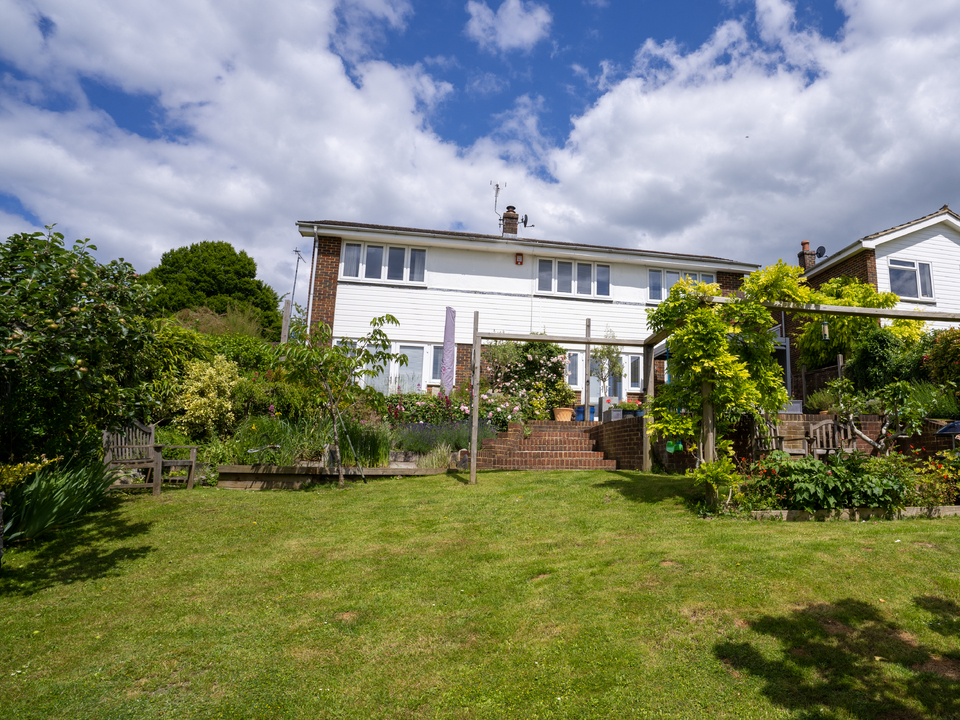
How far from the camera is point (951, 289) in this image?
792 inches

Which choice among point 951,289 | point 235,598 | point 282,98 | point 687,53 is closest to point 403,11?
point 282,98

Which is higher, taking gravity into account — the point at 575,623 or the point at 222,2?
the point at 222,2

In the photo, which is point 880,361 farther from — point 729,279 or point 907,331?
point 729,279

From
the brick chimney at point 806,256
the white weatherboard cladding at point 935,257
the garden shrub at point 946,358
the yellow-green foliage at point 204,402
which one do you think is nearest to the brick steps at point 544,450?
the yellow-green foliage at point 204,402

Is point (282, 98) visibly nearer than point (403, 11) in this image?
No

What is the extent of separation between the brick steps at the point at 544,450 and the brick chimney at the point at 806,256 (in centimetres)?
1510

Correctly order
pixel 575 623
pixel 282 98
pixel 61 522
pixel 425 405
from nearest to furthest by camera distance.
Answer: pixel 575 623, pixel 61 522, pixel 282 98, pixel 425 405

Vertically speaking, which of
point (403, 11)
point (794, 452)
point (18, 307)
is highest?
point (403, 11)

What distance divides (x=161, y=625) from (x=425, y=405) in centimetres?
1056

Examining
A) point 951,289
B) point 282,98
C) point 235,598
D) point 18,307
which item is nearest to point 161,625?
point 235,598

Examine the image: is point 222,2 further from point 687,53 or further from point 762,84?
point 762,84

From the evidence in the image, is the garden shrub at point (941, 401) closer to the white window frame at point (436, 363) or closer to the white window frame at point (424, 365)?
the white window frame at point (436, 363)

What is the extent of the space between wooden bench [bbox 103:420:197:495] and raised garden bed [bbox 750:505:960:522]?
859 centimetres

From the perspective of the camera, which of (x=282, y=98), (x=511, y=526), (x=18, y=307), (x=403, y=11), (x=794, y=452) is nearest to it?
(x=18, y=307)
